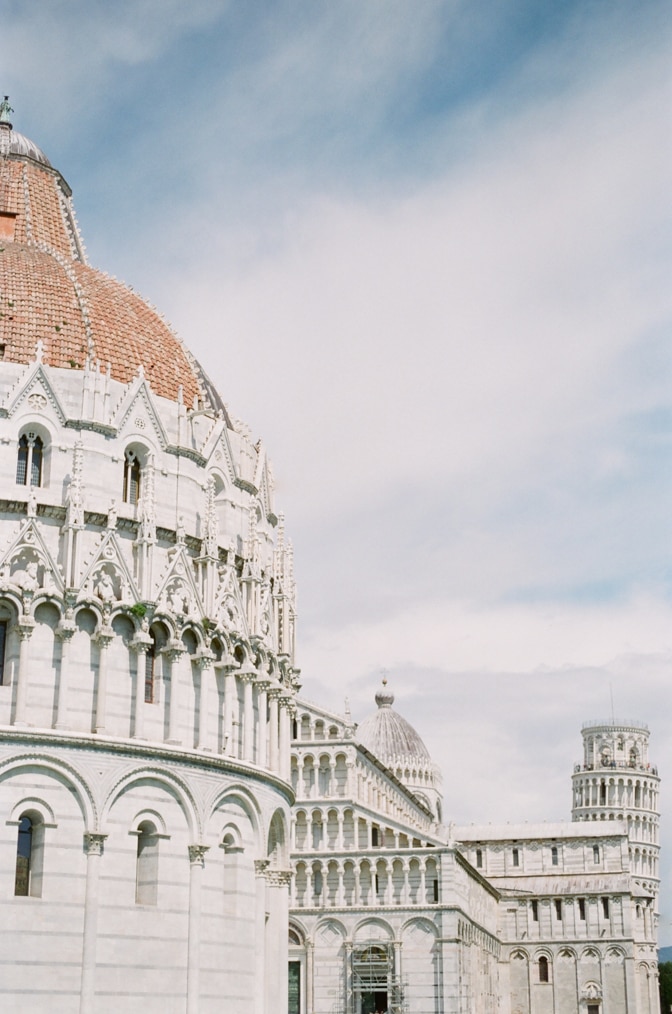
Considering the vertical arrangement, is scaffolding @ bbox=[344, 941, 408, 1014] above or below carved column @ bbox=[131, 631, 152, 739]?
below

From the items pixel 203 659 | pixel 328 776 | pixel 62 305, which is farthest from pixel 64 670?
pixel 328 776

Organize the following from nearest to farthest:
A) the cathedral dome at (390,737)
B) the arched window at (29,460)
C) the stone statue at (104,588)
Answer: the stone statue at (104,588), the arched window at (29,460), the cathedral dome at (390,737)

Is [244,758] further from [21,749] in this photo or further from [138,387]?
[138,387]

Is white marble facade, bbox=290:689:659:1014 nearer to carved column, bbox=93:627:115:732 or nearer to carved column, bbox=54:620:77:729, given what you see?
carved column, bbox=93:627:115:732

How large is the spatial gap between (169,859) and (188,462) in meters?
13.0

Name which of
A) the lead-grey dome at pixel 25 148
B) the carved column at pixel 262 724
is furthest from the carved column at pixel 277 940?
the lead-grey dome at pixel 25 148

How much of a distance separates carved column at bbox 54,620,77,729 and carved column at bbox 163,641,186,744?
3.36 metres

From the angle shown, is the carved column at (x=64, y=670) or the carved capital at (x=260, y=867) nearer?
the carved column at (x=64, y=670)

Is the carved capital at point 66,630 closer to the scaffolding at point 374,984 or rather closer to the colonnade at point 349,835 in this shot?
the colonnade at point 349,835

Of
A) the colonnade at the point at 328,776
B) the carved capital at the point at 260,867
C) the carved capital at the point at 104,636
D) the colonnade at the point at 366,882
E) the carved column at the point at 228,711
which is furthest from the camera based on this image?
the colonnade at the point at 328,776

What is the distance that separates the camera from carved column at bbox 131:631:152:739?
39969 mm

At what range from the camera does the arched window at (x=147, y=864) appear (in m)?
39.4

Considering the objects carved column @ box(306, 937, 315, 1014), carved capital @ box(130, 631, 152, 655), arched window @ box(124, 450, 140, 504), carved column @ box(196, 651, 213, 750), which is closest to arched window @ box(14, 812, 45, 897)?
carved capital @ box(130, 631, 152, 655)

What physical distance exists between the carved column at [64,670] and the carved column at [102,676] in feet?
2.90
